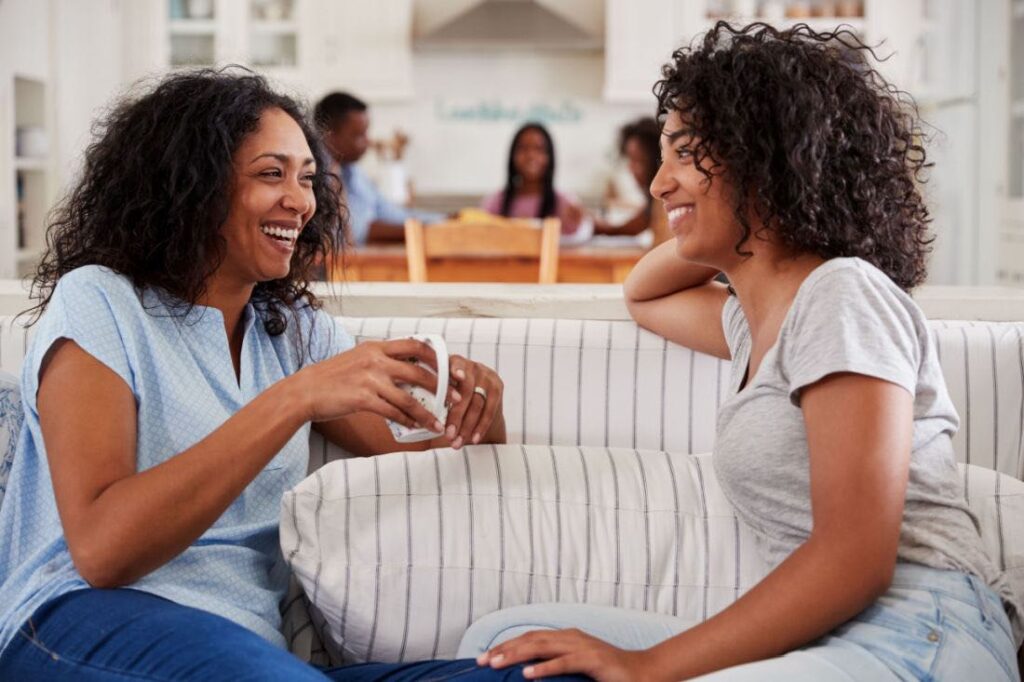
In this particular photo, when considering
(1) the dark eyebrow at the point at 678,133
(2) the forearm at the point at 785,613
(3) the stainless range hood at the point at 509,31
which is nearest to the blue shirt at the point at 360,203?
(3) the stainless range hood at the point at 509,31

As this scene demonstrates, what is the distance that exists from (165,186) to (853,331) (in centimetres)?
73

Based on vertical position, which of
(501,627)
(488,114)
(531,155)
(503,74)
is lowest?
(501,627)

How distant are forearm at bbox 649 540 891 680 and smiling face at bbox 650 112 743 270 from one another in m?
0.34

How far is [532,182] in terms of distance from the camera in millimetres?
5227

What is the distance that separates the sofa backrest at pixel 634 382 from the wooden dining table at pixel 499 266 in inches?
65.2

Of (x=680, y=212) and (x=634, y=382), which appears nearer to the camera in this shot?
(x=680, y=212)

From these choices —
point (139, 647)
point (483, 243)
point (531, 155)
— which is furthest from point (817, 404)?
point (531, 155)

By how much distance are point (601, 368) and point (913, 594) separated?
62cm

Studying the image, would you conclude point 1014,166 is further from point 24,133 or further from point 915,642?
point 915,642

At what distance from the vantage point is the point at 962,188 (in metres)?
5.77

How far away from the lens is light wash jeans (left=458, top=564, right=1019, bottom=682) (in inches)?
40.9

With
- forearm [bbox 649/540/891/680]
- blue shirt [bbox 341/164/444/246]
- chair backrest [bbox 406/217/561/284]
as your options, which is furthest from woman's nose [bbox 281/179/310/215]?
blue shirt [bbox 341/164/444/246]

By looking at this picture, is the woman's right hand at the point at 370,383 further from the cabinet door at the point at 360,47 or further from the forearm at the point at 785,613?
the cabinet door at the point at 360,47

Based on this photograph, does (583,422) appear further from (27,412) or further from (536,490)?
(27,412)
